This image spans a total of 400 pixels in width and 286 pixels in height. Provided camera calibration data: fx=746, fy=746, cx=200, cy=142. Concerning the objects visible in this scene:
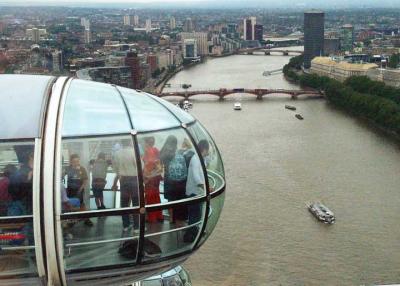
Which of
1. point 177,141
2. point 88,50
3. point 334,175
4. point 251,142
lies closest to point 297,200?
point 334,175

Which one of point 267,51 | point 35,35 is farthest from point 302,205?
point 267,51

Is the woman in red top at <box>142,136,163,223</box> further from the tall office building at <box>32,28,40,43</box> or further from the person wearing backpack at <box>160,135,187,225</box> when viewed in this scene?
the tall office building at <box>32,28,40,43</box>

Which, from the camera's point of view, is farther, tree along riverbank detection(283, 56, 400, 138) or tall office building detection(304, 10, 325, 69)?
tall office building detection(304, 10, 325, 69)

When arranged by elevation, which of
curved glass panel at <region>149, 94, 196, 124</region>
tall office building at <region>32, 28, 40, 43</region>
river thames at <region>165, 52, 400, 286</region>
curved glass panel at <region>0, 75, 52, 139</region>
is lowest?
tall office building at <region>32, 28, 40, 43</region>

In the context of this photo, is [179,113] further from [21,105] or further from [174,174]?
[21,105]

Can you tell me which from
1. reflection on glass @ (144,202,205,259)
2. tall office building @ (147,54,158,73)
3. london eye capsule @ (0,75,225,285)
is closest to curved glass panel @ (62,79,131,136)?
london eye capsule @ (0,75,225,285)

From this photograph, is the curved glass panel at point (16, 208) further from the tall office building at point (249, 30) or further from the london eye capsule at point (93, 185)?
the tall office building at point (249, 30)

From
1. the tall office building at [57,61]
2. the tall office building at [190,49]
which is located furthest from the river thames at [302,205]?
the tall office building at [190,49]
